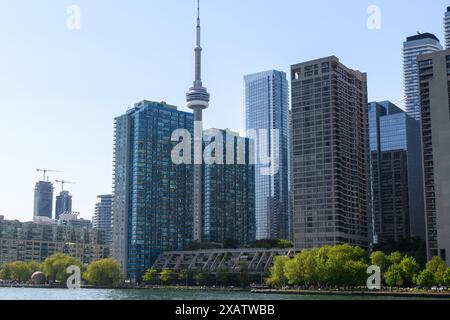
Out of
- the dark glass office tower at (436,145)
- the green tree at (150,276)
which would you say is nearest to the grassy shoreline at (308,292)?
the green tree at (150,276)

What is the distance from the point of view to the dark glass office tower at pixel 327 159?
501ft

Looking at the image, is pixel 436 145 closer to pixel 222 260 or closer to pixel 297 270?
pixel 297 270

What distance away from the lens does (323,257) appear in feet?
376

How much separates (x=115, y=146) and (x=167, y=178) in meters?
18.6

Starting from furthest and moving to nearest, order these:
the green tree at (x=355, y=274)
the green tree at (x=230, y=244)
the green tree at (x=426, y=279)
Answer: the green tree at (x=230, y=244) → the green tree at (x=355, y=274) → the green tree at (x=426, y=279)

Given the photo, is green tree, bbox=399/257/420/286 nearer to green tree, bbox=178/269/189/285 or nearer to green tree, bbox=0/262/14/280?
green tree, bbox=178/269/189/285

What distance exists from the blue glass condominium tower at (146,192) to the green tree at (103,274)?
2997 centimetres

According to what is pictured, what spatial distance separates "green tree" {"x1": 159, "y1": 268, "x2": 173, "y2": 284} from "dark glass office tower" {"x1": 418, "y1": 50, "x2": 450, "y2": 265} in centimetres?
6332

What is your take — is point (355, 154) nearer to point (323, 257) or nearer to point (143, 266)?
point (323, 257)

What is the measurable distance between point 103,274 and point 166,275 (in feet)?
53.7

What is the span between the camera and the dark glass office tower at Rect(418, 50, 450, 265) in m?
123

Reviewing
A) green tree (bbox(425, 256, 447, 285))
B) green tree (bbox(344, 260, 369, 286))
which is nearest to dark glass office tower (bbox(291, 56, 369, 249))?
green tree (bbox(344, 260, 369, 286))

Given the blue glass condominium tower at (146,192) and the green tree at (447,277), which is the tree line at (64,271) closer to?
the blue glass condominium tower at (146,192)
